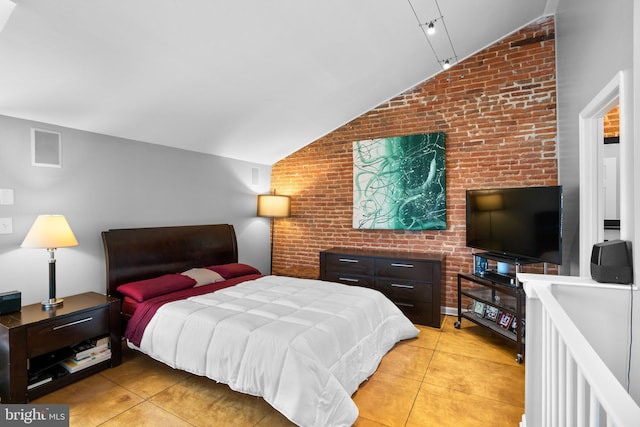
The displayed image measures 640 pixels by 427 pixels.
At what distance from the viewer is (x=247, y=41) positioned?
8.57 feet

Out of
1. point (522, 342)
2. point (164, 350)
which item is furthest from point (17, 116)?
point (522, 342)

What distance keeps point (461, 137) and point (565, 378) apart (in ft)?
10.6

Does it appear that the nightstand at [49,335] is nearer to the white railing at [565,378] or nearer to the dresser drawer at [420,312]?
the dresser drawer at [420,312]

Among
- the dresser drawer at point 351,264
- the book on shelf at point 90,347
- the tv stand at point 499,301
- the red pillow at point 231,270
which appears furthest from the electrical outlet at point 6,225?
the tv stand at point 499,301

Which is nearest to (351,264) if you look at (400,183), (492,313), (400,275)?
(400,275)

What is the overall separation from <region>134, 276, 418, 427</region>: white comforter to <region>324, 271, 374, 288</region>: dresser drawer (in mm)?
896

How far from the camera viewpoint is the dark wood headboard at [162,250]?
3104 millimetres

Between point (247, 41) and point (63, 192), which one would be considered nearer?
point (247, 41)

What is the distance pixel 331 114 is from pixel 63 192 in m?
3.08

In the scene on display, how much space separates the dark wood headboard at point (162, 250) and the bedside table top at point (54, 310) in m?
0.31

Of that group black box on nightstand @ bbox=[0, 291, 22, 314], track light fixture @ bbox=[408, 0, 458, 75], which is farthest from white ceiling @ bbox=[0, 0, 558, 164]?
black box on nightstand @ bbox=[0, 291, 22, 314]

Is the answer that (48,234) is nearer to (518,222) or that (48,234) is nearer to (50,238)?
(50,238)

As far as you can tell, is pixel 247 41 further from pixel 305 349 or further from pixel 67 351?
pixel 67 351

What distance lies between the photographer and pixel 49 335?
2.29 meters
